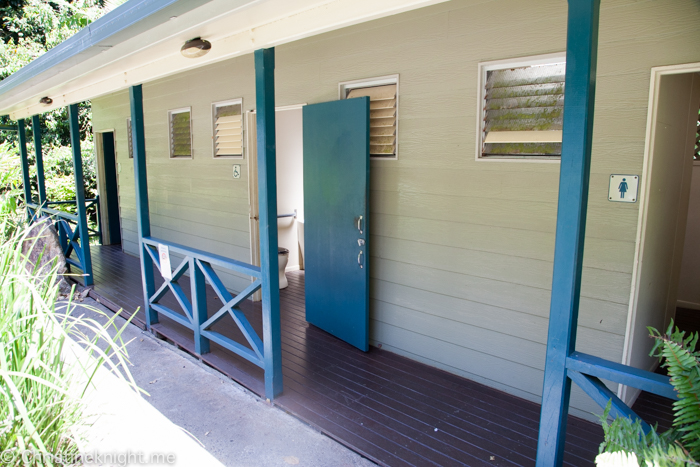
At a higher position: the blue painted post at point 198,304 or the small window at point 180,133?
the small window at point 180,133

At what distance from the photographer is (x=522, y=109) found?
2854mm

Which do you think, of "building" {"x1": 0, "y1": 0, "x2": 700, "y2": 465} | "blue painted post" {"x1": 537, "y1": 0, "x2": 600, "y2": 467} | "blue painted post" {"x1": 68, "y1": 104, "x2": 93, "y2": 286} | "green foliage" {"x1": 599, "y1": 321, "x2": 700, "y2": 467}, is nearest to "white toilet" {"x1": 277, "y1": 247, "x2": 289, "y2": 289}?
"building" {"x1": 0, "y1": 0, "x2": 700, "y2": 465}

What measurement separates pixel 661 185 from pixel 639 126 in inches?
20.3

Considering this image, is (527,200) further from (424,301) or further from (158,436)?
(158,436)

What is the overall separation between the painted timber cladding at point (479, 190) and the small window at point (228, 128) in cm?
94

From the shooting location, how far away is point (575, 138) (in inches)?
60.9

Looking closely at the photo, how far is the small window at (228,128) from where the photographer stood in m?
5.05

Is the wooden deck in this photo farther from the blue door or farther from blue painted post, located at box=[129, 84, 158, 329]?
blue painted post, located at box=[129, 84, 158, 329]

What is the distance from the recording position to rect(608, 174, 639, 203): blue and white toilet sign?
244cm

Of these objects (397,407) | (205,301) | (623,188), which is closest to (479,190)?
(623,188)

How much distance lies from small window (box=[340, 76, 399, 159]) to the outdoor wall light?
4.30 feet

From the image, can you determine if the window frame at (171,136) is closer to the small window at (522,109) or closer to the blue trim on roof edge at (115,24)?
the blue trim on roof edge at (115,24)

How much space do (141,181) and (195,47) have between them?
175cm

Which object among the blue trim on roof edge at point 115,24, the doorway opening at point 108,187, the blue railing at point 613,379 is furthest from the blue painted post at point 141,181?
the doorway opening at point 108,187
